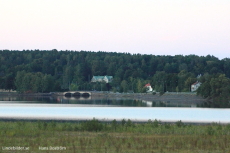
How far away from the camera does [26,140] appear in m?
31.6

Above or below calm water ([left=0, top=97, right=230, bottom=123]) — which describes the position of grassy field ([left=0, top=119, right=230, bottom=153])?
above

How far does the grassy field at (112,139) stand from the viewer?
28.6 meters

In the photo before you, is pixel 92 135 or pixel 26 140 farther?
pixel 92 135

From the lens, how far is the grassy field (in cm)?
2862

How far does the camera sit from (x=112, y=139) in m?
32.4

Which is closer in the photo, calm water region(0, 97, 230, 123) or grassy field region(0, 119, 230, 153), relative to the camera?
grassy field region(0, 119, 230, 153)

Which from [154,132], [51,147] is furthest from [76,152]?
[154,132]

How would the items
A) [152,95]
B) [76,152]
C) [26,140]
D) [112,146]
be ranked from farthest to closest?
[152,95], [26,140], [112,146], [76,152]

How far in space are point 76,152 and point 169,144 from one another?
579cm

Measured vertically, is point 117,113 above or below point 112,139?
below

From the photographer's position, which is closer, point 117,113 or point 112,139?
point 112,139

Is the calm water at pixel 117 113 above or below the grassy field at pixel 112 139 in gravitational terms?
below

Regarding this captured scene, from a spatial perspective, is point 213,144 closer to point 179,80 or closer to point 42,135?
point 42,135

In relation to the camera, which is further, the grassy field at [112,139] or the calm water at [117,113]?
the calm water at [117,113]
